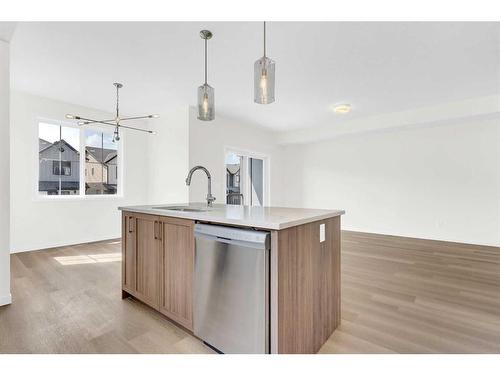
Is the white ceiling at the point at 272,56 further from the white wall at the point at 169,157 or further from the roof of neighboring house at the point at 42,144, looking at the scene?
the roof of neighboring house at the point at 42,144

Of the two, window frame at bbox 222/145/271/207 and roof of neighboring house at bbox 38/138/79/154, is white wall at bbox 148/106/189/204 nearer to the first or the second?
window frame at bbox 222/145/271/207

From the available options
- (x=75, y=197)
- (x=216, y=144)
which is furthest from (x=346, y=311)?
(x=75, y=197)

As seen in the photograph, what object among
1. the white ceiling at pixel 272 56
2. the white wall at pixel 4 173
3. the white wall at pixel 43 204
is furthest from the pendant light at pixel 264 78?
the white wall at pixel 43 204

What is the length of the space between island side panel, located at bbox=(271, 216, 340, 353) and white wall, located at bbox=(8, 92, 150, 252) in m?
4.47

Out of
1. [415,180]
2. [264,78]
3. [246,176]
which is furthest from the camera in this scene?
[246,176]

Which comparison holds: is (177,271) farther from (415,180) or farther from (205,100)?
(415,180)

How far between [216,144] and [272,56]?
97.5 inches

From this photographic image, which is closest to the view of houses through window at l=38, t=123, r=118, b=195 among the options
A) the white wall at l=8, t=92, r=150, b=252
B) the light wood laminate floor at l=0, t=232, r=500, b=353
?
the white wall at l=8, t=92, r=150, b=252

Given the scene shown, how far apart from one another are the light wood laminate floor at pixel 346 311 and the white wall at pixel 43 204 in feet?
1.89

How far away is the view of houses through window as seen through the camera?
4.21m

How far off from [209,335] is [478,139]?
5.57 m

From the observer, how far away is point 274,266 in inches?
50.9
